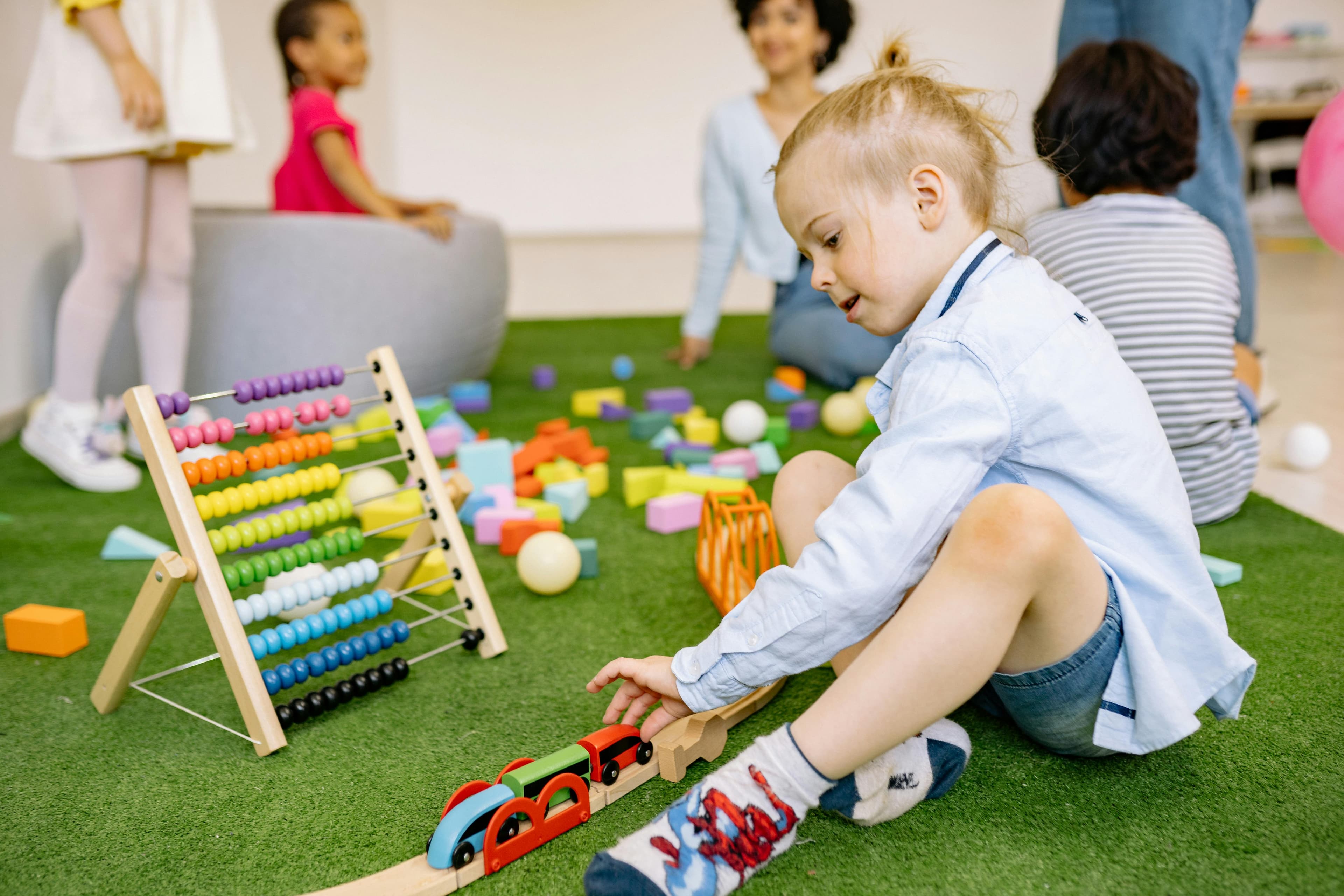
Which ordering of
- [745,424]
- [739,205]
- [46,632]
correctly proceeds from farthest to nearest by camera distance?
[739,205] < [745,424] < [46,632]

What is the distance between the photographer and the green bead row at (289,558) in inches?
46.2

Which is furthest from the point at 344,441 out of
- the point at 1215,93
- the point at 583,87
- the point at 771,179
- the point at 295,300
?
the point at 583,87

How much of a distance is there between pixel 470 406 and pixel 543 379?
34 centimetres

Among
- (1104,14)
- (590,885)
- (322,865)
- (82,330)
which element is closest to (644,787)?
(590,885)

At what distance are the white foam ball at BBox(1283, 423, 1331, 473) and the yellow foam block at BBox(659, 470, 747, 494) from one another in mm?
1178

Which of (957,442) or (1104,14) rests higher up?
(1104,14)

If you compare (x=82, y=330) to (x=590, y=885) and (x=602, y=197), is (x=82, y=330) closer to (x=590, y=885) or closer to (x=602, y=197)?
(x=590, y=885)

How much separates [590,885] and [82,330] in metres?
1.83

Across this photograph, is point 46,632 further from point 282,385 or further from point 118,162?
point 118,162

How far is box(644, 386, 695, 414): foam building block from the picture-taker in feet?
8.72

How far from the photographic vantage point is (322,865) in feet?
3.07

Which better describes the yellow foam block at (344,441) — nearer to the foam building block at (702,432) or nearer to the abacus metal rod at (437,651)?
the foam building block at (702,432)

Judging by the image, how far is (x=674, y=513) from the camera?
5.94 ft

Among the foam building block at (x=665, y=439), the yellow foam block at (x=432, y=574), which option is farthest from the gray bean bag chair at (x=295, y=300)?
the yellow foam block at (x=432, y=574)
